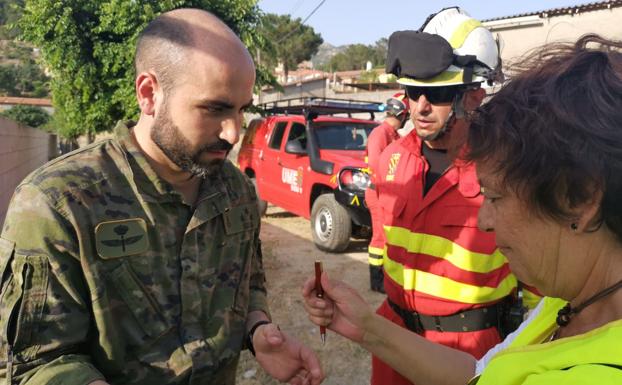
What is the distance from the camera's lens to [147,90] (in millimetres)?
1666

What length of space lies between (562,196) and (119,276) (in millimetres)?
1222

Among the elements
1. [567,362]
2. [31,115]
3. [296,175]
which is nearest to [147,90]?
[567,362]

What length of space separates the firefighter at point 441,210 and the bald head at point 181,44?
2.75 ft

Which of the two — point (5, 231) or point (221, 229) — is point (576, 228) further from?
point (5, 231)

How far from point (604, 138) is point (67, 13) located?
10272mm

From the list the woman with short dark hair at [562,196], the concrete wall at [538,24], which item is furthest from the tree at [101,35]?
the woman with short dark hair at [562,196]

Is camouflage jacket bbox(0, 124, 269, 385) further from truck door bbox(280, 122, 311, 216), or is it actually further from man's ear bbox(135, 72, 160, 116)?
truck door bbox(280, 122, 311, 216)

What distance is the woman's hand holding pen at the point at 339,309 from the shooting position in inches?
62.4

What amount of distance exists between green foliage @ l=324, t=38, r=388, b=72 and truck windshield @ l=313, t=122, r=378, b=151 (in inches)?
2093

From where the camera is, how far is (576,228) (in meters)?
0.93

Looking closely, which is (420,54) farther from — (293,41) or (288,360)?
(293,41)

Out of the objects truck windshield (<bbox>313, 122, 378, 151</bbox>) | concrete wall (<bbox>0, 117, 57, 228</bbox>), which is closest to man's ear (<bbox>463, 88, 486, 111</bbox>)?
concrete wall (<bbox>0, 117, 57, 228</bbox>)

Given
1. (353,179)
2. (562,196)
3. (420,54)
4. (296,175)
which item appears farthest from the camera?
(296,175)

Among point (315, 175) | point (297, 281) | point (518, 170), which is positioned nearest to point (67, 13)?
point (315, 175)
